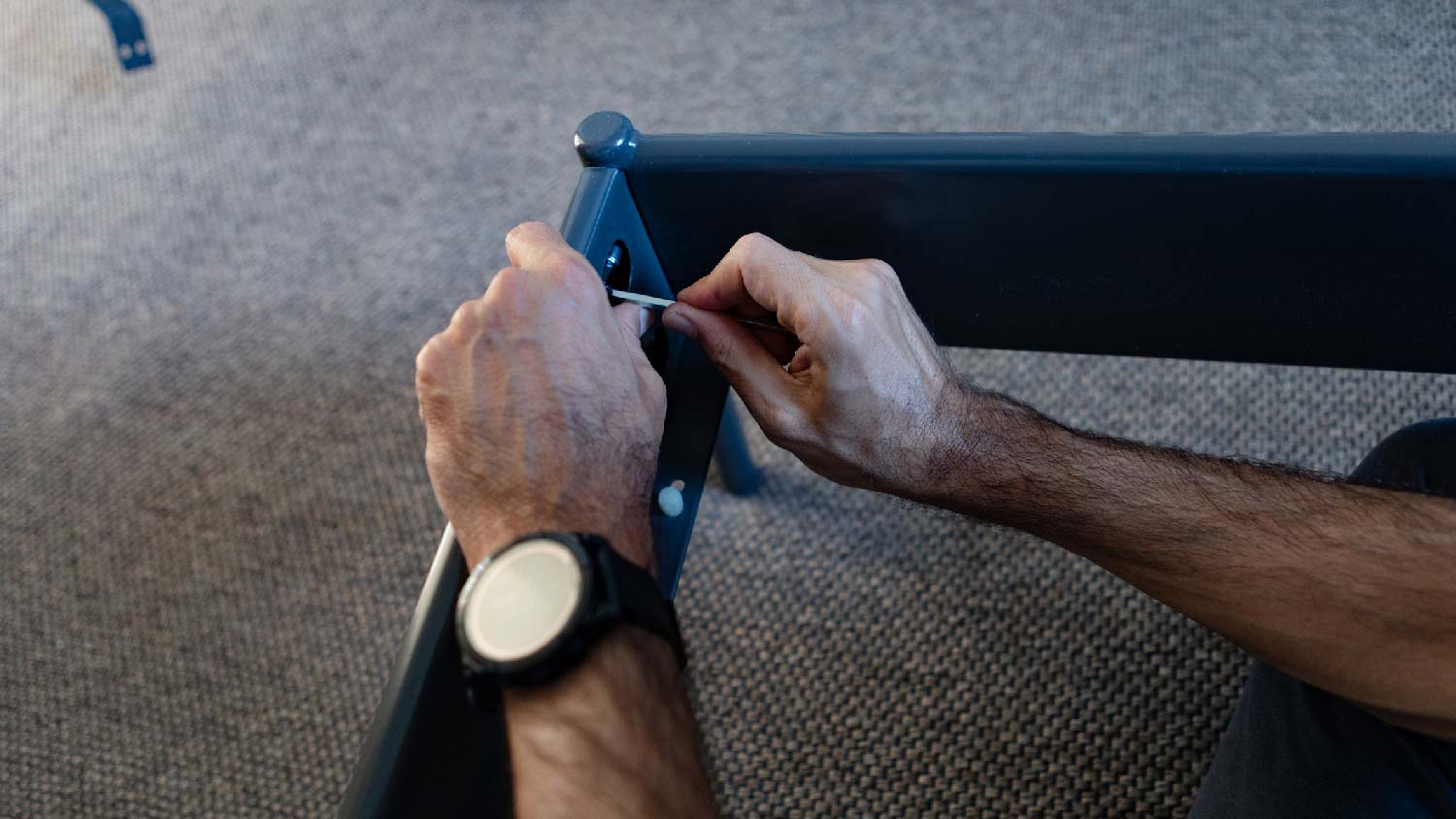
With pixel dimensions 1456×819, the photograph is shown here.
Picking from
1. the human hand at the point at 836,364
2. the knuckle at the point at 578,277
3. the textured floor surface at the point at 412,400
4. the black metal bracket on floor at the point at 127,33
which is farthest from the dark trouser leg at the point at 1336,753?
the black metal bracket on floor at the point at 127,33

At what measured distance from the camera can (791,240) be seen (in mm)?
746

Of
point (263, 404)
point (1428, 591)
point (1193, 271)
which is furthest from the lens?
point (263, 404)

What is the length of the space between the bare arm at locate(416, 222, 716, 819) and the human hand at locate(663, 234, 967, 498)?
0.24 ft

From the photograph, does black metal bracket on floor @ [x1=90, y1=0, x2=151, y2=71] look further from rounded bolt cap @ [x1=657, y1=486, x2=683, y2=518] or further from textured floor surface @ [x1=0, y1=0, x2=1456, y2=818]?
rounded bolt cap @ [x1=657, y1=486, x2=683, y2=518]

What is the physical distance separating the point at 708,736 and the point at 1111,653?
411mm

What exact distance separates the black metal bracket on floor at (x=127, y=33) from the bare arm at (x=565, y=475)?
1.58m

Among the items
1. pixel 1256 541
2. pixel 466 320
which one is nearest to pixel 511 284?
pixel 466 320

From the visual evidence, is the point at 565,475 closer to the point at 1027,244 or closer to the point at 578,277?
the point at 578,277

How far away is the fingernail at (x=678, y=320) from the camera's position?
663 millimetres

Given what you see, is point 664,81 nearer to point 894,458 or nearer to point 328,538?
point 328,538

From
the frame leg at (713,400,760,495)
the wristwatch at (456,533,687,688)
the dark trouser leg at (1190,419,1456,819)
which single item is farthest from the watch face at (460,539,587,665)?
the frame leg at (713,400,760,495)

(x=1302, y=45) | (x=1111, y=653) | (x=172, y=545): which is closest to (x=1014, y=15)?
(x=1302, y=45)

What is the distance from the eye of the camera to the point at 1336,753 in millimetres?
625

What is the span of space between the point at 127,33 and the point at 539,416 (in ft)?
5.52
